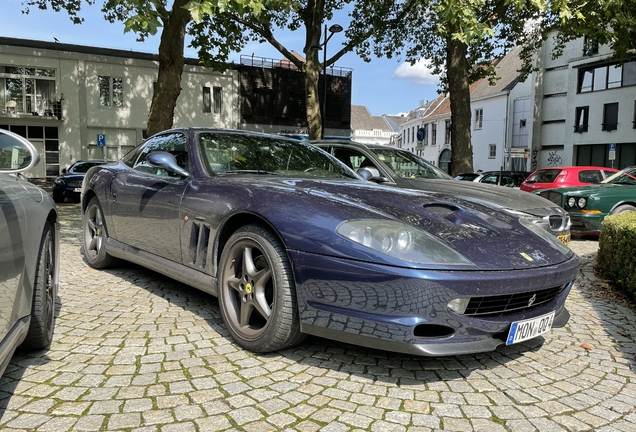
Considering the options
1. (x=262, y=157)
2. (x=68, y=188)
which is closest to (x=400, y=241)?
(x=262, y=157)

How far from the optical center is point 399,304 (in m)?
2.40

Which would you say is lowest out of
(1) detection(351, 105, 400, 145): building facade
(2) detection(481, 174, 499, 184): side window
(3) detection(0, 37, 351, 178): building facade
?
(2) detection(481, 174, 499, 184): side window

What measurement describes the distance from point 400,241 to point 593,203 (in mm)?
7497

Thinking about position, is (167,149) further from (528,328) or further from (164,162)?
(528,328)

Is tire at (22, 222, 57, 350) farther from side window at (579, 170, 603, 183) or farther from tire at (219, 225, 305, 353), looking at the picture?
side window at (579, 170, 603, 183)

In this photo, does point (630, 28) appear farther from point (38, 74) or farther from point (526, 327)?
point (38, 74)

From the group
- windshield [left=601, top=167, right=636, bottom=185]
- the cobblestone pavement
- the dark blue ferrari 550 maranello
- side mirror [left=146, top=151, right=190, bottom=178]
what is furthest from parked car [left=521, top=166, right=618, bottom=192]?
side mirror [left=146, top=151, right=190, bottom=178]

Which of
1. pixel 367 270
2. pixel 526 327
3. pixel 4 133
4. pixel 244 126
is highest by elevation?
pixel 244 126

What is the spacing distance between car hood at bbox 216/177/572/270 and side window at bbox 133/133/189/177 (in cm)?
85

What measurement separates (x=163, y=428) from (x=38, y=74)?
30486 millimetres

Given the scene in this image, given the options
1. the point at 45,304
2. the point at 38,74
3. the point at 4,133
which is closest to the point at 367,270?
the point at 45,304

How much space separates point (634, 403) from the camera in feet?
8.23

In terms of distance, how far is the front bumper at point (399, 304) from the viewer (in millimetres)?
2395

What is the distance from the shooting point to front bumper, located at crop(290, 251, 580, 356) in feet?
7.86
